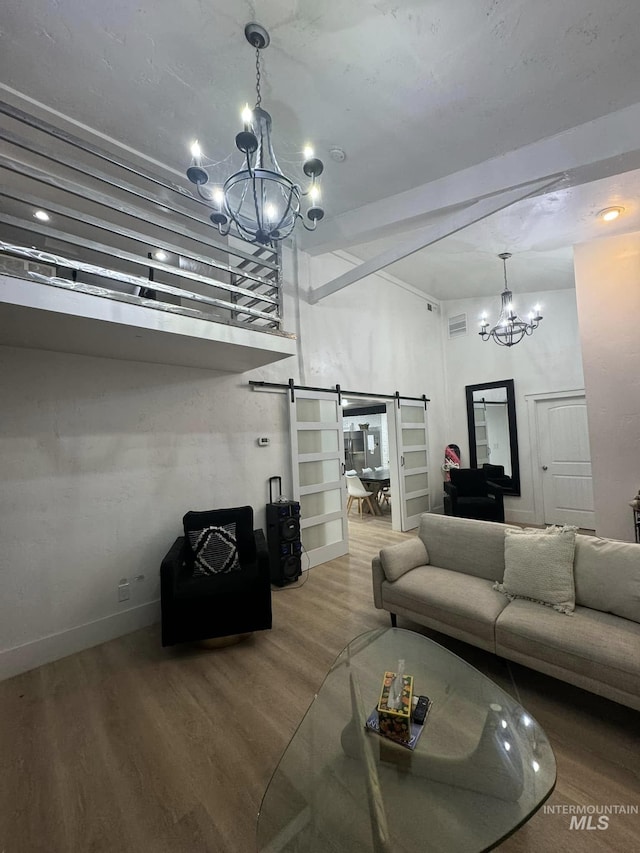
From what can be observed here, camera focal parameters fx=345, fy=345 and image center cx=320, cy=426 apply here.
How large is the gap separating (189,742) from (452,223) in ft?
13.4

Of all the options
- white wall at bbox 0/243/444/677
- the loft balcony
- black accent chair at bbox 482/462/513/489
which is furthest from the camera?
black accent chair at bbox 482/462/513/489

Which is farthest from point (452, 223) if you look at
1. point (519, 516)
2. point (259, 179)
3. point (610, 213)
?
point (519, 516)

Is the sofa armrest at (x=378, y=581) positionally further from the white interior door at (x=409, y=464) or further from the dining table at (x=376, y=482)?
the dining table at (x=376, y=482)

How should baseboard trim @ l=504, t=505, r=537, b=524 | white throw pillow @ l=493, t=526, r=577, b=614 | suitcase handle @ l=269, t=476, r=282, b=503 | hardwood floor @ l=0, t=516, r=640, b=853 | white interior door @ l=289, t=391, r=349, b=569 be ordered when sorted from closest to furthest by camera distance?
hardwood floor @ l=0, t=516, r=640, b=853 < white throw pillow @ l=493, t=526, r=577, b=614 < suitcase handle @ l=269, t=476, r=282, b=503 < white interior door @ l=289, t=391, r=349, b=569 < baseboard trim @ l=504, t=505, r=537, b=524

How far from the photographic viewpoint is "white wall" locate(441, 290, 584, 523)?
530 cm

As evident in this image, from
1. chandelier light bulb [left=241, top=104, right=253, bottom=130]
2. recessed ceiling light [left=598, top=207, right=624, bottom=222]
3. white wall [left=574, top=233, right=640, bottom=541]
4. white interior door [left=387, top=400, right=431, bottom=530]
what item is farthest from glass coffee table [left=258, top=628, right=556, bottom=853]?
recessed ceiling light [left=598, top=207, right=624, bottom=222]

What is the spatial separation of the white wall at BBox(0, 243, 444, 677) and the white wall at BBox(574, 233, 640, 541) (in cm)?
335

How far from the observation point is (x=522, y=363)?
18.7ft

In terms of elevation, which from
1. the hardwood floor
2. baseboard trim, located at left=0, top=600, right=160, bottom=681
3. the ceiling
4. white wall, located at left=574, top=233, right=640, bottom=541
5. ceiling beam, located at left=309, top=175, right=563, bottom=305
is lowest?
the hardwood floor

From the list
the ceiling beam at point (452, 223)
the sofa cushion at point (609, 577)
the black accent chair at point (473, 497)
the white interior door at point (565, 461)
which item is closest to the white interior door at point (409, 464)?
the black accent chair at point (473, 497)

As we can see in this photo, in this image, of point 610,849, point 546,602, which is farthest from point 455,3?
point 610,849

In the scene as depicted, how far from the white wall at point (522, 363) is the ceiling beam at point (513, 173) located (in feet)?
10.6

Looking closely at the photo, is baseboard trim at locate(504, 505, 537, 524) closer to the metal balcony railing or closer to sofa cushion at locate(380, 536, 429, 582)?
sofa cushion at locate(380, 536, 429, 582)

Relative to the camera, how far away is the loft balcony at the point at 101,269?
196cm
